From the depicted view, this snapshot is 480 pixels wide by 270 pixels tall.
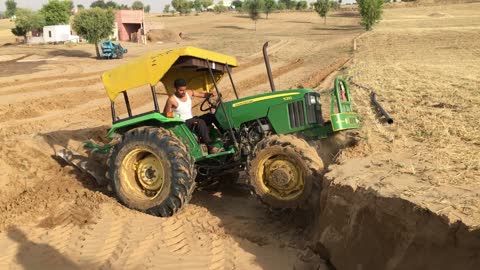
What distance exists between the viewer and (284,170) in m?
5.52

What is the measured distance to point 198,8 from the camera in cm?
12488

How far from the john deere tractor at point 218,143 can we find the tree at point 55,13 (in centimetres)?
5409

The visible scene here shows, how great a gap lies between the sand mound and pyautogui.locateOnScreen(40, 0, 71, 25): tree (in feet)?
33.9

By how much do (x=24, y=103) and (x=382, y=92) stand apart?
1038 centimetres

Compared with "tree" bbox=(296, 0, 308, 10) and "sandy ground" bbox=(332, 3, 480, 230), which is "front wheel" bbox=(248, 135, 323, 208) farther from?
"tree" bbox=(296, 0, 308, 10)

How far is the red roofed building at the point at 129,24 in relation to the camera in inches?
2098

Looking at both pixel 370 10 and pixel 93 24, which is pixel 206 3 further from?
pixel 93 24

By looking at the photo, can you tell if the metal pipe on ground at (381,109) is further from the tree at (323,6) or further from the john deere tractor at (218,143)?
the tree at (323,6)

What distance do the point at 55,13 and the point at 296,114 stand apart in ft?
183

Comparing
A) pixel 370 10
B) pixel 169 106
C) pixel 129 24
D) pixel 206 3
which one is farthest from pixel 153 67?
pixel 206 3

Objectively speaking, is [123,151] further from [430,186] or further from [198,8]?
[198,8]

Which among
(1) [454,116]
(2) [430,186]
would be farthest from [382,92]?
(2) [430,186]

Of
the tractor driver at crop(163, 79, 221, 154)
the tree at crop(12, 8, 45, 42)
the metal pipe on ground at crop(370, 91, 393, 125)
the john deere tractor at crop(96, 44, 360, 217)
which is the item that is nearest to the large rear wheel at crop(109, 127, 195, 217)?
the john deere tractor at crop(96, 44, 360, 217)

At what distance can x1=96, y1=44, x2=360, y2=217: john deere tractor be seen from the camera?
557 cm
